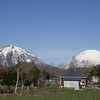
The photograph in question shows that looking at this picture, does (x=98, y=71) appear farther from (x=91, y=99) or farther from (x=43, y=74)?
(x=91, y=99)

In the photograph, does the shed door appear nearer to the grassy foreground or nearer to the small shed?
the small shed

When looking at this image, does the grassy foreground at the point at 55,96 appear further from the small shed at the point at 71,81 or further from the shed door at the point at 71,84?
the small shed at the point at 71,81

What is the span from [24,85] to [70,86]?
10.2 meters

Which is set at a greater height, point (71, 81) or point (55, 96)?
point (71, 81)

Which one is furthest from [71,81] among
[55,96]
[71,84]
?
[55,96]

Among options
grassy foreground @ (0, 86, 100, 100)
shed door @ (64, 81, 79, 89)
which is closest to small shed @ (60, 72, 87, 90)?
shed door @ (64, 81, 79, 89)

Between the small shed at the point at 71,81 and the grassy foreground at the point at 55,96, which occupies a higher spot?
the small shed at the point at 71,81

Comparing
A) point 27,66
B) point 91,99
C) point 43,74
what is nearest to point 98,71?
point 43,74

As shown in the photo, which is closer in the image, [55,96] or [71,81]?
[55,96]

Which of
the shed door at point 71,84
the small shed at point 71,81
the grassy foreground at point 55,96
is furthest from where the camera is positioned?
the small shed at point 71,81

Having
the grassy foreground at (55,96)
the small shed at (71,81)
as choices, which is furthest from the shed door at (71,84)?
the grassy foreground at (55,96)

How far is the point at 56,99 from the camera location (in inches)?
789

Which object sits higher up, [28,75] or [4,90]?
[28,75]

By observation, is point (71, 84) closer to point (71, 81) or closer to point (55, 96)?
point (71, 81)
